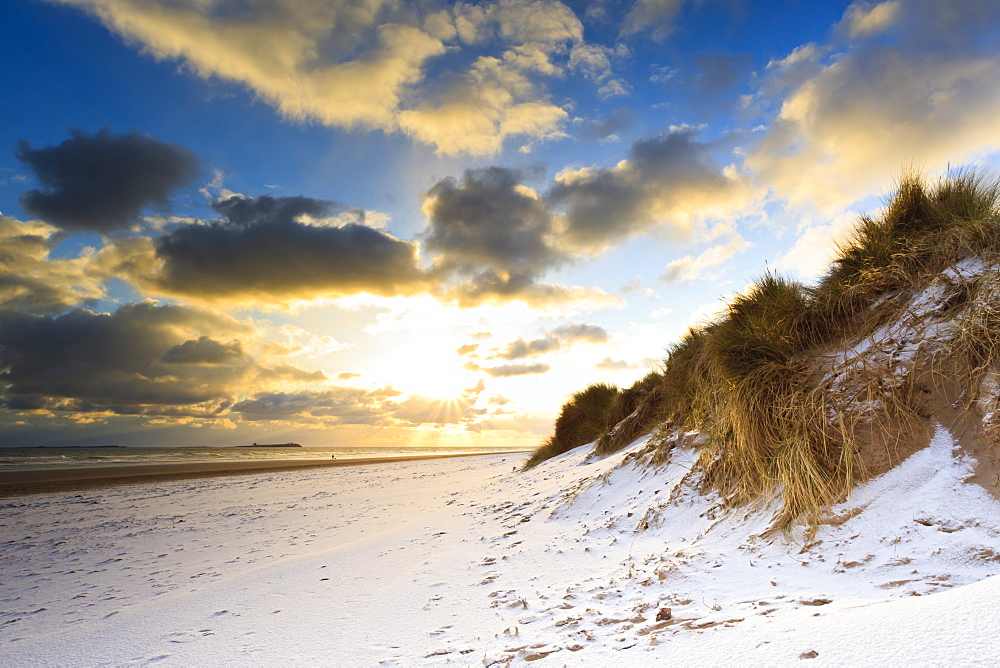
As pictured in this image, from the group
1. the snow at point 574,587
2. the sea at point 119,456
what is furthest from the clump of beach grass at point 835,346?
the sea at point 119,456

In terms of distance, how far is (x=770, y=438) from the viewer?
3.92 meters

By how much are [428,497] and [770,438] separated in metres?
6.98

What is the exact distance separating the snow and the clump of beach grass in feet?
0.95

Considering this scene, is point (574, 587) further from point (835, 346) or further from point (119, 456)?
point (119, 456)

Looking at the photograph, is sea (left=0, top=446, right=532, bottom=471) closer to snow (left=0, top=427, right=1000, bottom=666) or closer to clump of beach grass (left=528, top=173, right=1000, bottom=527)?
snow (left=0, top=427, right=1000, bottom=666)

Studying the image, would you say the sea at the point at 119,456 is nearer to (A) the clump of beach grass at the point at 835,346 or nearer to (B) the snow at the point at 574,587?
(B) the snow at the point at 574,587

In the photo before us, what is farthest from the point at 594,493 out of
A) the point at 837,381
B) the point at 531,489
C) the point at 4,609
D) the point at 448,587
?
the point at 4,609

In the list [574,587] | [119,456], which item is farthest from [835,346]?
[119,456]

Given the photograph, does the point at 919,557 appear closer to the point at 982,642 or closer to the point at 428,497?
the point at 982,642

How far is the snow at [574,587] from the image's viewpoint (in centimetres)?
190

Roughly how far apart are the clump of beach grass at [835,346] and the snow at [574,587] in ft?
0.95

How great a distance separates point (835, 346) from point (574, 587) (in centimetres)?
296

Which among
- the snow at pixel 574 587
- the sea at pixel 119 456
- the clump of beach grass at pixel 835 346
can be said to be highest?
the clump of beach grass at pixel 835 346

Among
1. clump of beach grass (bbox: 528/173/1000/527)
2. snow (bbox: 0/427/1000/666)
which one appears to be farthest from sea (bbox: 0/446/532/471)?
clump of beach grass (bbox: 528/173/1000/527)
